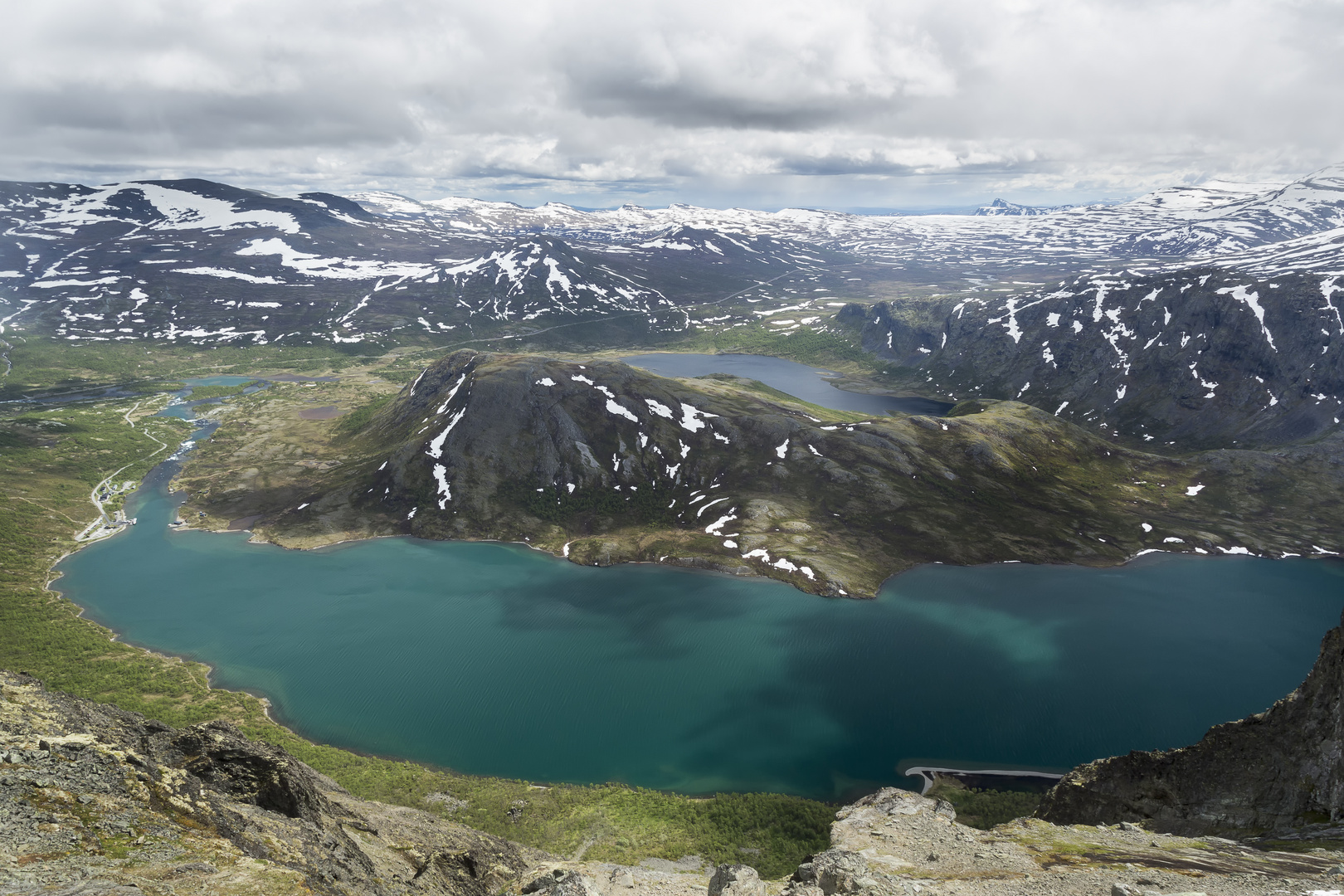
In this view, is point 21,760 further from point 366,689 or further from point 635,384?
point 635,384

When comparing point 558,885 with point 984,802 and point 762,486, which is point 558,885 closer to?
point 984,802

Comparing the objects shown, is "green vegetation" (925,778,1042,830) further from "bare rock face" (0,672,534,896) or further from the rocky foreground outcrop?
"bare rock face" (0,672,534,896)

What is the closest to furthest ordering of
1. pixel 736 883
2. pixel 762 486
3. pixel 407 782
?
pixel 736 883 → pixel 407 782 → pixel 762 486

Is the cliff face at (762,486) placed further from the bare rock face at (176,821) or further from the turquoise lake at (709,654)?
the bare rock face at (176,821)

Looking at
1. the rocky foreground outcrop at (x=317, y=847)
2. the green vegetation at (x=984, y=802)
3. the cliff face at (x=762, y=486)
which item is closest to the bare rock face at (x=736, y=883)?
the rocky foreground outcrop at (x=317, y=847)

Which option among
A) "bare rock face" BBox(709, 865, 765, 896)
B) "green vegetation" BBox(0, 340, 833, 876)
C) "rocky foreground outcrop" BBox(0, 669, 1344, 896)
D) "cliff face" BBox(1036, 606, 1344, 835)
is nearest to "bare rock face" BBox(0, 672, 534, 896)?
"rocky foreground outcrop" BBox(0, 669, 1344, 896)

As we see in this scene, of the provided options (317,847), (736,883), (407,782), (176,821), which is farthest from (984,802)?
(176,821)
